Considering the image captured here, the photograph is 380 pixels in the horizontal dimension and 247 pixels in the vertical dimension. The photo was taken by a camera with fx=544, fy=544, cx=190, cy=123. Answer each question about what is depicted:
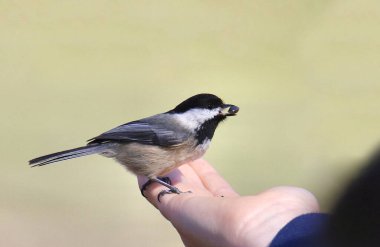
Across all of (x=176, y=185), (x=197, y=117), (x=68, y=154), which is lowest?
(x=176, y=185)

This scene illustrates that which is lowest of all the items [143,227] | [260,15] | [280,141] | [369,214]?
[143,227]

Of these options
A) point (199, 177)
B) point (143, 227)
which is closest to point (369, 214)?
point (199, 177)

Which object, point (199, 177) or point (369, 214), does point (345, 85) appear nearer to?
point (199, 177)

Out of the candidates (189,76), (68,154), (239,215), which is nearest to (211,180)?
(68,154)

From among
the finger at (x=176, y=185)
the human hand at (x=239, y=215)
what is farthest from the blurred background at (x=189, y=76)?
the human hand at (x=239, y=215)

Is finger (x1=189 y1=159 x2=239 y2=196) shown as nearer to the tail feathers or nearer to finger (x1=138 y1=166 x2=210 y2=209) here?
finger (x1=138 y1=166 x2=210 y2=209)

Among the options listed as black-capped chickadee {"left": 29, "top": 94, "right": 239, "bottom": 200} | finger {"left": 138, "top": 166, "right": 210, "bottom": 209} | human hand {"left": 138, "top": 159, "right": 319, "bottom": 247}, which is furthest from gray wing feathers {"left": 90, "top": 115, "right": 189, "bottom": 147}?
human hand {"left": 138, "top": 159, "right": 319, "bottom": 247}

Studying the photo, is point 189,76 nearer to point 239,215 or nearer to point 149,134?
point 149,134
